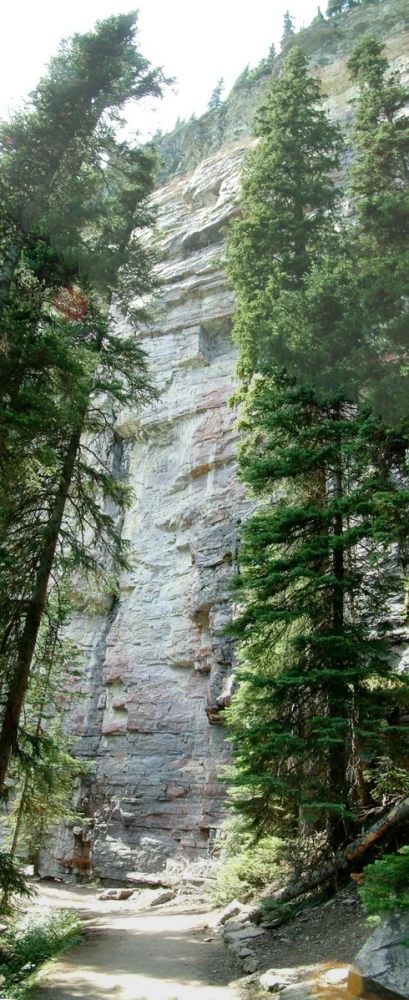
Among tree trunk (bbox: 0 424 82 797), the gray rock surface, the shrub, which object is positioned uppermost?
tree trunk (bbox: 0 424 82 797)

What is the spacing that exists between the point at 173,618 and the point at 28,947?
16.7m

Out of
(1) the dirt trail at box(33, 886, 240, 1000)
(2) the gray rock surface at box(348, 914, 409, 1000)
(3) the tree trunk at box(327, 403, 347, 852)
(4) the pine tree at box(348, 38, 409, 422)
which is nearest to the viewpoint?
(2) the gray rock surface at box(348, 914, 409, 1000)

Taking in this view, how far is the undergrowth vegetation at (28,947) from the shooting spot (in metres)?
8.44

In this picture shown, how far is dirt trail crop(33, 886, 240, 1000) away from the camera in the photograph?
800 cm

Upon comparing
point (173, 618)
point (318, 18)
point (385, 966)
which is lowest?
point (385, 966)

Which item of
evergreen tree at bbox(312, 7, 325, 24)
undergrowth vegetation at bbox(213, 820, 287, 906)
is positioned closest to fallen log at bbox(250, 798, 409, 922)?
undergrowth vegetation at bbox(213, 820, 287, 906)

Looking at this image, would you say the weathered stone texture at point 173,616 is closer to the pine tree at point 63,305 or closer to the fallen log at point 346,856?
the pine tree at point 63,305

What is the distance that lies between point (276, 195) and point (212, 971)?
54.1ft

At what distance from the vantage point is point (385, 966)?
5520 mm

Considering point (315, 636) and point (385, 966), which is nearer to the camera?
point (385, 966)

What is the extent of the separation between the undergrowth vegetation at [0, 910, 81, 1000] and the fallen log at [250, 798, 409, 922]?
336 centimetres

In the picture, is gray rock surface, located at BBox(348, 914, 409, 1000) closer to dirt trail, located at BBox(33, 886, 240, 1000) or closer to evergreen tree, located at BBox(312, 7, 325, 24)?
dirt trail, located at BBox(33, 886, 240, 1000)

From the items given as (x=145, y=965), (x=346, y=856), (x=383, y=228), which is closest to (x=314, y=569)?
(x=346, y=856)

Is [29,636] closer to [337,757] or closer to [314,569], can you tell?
[314,569]
